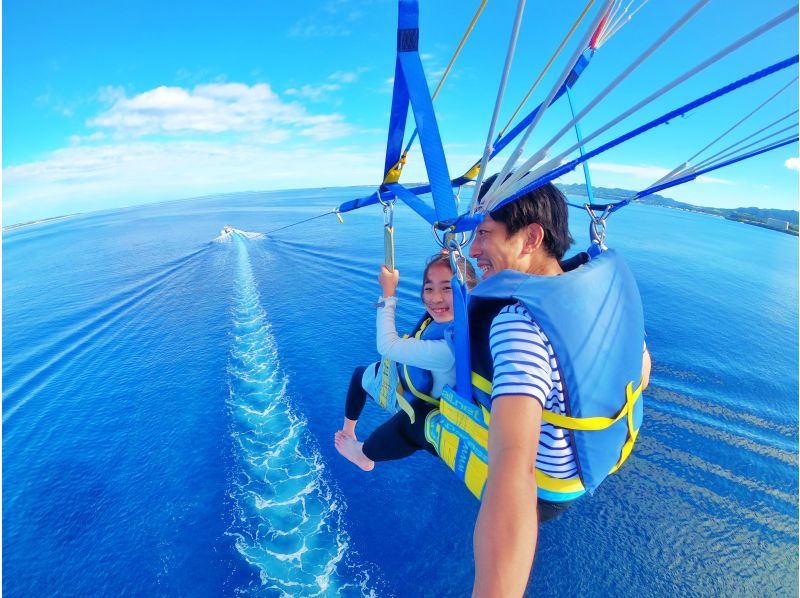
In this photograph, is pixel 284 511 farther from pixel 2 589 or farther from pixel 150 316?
pixel 150 316

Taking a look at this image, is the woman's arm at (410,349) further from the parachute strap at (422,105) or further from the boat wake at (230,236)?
the boat wake at (230,236)

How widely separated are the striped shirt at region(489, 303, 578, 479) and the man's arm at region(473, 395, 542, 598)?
0.19ft

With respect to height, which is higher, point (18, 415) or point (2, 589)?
point (18, 415)

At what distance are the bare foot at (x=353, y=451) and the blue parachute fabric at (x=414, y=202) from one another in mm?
2885

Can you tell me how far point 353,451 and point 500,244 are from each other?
3.43m

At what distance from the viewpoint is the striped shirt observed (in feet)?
4.08

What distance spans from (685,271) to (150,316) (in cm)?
2660

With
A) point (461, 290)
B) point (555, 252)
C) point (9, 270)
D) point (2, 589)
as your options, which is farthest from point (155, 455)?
point (9, 270)

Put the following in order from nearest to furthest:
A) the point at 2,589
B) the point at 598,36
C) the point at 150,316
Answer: the point at 598,36, the point at 2,589, the point at 150,316

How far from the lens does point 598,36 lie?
2.15m

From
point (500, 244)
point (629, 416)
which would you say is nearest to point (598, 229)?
point (500, 244)

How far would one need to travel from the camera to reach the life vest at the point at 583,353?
1.51 m

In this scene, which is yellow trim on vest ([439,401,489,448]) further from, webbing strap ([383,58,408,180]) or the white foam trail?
the white foam trail

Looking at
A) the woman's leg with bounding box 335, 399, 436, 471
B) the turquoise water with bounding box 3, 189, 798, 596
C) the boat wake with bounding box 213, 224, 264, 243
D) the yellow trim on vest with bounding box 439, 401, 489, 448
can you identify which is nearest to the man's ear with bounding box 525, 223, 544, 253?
the yellow trim on vest with bounding box 439, 401, 489, 448
